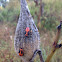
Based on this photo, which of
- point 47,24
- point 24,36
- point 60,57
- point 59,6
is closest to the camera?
point 24,36

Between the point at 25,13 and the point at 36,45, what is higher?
the point at 25,13

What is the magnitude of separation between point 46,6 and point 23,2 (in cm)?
426

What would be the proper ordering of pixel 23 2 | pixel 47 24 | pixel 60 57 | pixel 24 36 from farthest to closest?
pixel 47 24 → pixel 60 57 → pixel 24 36 → pixel 23 2

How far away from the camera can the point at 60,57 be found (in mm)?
2512

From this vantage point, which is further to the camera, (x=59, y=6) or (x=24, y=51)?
(x=59, y=6)

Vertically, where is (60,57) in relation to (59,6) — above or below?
below

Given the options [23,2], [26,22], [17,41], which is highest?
[23,2]

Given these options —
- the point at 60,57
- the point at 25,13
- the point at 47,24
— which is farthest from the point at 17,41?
the point at 47,24

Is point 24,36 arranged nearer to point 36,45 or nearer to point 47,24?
point 36,45

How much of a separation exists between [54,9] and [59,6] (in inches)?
12.6

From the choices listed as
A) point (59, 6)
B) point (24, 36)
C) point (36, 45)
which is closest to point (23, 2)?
point (24, 36)

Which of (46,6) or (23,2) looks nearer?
(23,2)

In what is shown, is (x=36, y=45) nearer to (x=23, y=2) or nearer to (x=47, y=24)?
(x=23, y=2)

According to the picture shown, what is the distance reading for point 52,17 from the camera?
192 inches
